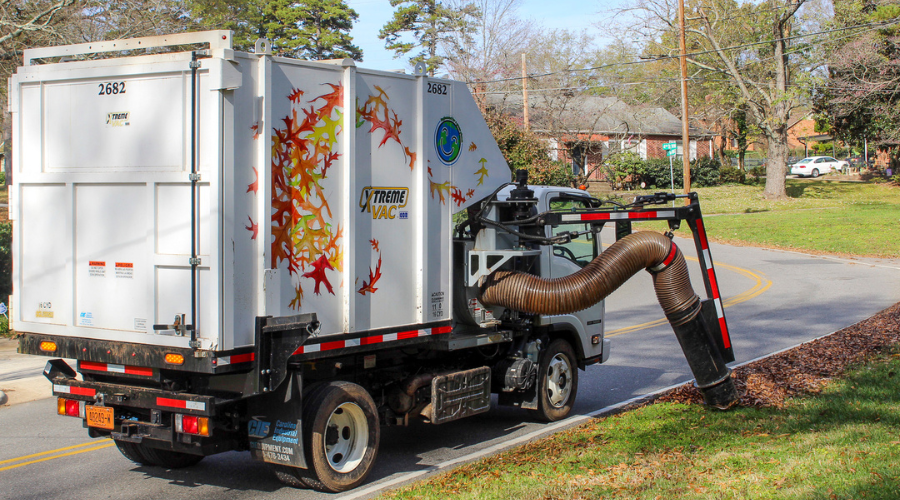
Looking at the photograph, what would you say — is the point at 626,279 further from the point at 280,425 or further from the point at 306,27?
the point at 306,27

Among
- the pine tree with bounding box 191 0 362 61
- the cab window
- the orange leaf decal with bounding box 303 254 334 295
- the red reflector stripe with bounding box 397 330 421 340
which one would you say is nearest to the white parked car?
the pine tree with bounding box 191 0 362 61

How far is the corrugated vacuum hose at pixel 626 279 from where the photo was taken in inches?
299

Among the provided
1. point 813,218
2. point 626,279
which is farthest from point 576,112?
point 626,279

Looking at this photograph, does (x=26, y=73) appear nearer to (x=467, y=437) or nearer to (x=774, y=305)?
(x=467, y=437)

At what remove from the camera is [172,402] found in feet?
18.5

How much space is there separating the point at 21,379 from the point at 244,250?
7102 millimetres

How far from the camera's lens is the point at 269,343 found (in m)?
5.68

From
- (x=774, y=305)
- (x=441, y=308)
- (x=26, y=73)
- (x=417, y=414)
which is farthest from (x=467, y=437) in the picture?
(x=774, y=305)

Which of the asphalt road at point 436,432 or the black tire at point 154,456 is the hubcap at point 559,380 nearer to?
Result: the asphalt road at point 436,432

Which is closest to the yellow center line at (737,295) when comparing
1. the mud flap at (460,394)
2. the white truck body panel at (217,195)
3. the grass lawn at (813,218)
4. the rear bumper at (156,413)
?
the mud flap at (460,394)

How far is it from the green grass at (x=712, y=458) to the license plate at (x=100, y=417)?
7.15 feet

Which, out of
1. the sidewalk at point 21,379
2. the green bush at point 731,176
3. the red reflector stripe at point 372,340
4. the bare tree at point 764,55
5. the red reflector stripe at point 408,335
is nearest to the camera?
the red reflector stripe at point 372,340

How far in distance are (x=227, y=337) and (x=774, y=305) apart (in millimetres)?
14677

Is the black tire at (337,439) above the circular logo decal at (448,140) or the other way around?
the other way around
